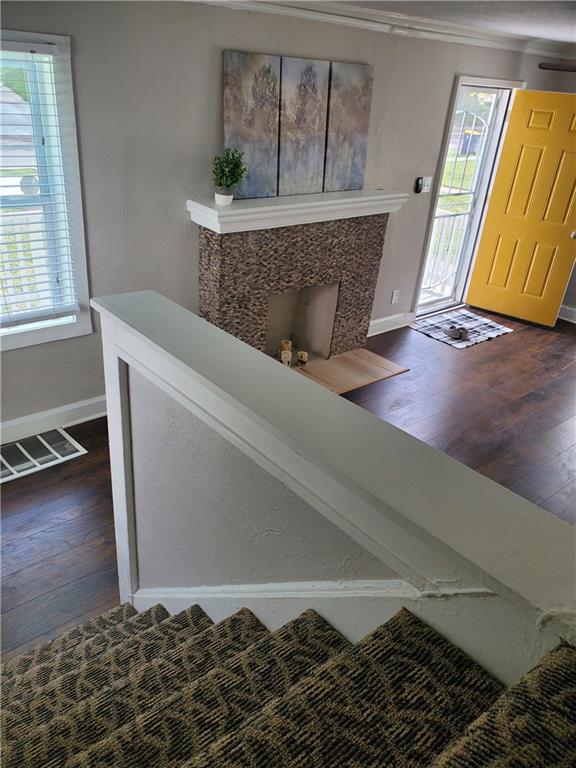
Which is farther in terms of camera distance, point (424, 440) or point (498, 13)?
point (424, 440)

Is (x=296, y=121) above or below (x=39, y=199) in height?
above

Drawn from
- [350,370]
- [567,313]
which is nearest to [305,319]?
[350,370]

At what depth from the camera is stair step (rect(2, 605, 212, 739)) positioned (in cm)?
147

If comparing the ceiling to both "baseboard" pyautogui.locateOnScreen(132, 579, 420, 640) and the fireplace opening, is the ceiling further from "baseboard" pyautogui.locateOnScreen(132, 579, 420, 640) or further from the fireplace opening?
"baseboard" pyautogui.locateOnScreen(132, 579, 420, 640)

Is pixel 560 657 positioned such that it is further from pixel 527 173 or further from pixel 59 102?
pixel 527 173

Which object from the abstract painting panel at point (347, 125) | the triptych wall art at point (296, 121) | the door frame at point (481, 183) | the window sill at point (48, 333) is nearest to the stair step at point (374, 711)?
the window sill at point (48, 333)

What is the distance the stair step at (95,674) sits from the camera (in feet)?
4.82

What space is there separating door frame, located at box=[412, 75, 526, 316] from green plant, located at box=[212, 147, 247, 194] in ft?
7.02

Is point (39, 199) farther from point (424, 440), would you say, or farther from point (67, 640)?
point (424, 440)

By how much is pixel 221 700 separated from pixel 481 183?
5.31m

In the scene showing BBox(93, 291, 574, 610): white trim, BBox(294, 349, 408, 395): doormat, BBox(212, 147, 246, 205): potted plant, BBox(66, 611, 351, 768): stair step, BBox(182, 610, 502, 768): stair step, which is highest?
BBox(212, 147, 246, 205): potted plant

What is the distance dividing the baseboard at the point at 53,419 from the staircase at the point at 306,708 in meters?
1.83

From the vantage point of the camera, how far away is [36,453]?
3080 millimetres

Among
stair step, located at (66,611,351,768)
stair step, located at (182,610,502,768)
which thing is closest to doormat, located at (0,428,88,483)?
stair step, located at (66,611,351,768)
